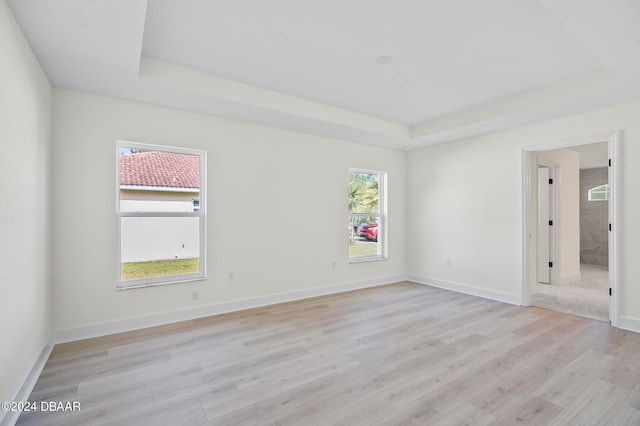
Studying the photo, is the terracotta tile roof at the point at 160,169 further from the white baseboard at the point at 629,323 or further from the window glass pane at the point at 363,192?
the white baseboard at the point at 629,323

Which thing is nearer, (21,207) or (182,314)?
(21,207)

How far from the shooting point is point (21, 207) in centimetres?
215

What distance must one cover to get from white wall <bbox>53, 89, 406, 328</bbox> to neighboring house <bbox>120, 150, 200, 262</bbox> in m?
0.16

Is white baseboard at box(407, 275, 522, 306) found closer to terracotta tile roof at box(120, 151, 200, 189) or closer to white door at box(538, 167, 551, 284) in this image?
white door at box(538, 167, 551, 284)

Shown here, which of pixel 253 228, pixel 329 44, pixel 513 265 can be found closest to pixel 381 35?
pixel 329 44

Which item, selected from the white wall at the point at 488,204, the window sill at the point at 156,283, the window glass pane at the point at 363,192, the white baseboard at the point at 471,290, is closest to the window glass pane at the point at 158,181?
the window sill at the point at 156,283

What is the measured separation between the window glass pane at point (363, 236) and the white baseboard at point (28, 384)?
155 inches

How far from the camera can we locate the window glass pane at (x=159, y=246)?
346 centimetres

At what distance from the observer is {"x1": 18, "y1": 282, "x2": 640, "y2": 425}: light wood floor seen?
197 centimetres

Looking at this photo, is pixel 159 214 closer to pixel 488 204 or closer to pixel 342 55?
pixel 342 55

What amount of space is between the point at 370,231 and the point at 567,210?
3689mm

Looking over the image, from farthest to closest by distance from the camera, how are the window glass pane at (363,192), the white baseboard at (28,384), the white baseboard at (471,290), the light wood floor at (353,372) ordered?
the window glass pane at (363,192) < the white baseboard at (471,290) < the light wood floor at (353,372) < the white baseboard at (28,384)

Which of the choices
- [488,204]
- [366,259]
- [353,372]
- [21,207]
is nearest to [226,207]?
[21,207]

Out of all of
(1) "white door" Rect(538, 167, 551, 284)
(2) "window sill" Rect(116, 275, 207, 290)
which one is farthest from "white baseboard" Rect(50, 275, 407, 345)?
(1) "white door" Rect(538, 167, 551, 284)
